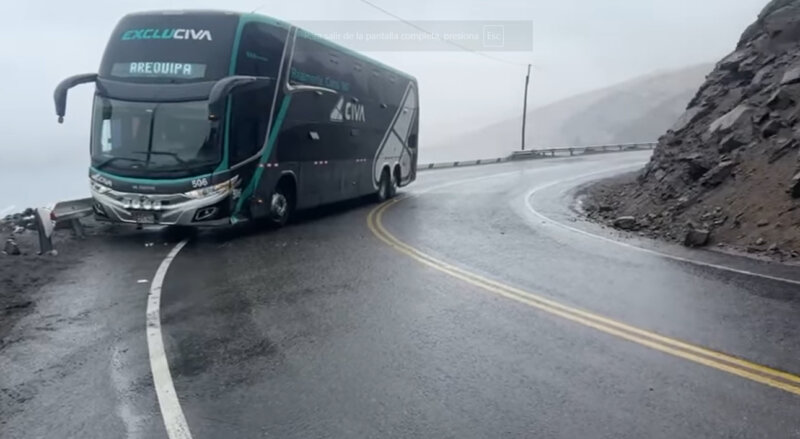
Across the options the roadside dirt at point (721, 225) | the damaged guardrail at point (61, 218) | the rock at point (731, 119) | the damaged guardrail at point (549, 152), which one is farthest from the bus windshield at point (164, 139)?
the damaged guardrail at point (549, 152)

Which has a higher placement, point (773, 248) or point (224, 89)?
point (224, 89)

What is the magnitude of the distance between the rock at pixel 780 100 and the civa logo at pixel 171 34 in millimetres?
12471

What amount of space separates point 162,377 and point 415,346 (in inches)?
86.6

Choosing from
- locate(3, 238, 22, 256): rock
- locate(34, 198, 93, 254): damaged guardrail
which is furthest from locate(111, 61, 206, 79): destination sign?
locate(3, 238, 22, 256): rock

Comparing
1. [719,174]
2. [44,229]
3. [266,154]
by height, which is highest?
[266,154]

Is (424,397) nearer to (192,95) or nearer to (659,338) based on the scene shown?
(659,338)

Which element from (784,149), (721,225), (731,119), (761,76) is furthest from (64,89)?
(761,76)

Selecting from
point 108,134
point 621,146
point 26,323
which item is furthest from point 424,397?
point 621,146

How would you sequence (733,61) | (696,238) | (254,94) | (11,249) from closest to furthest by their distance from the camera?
(11,249) → (696,238) → (254,94) → (733,61)

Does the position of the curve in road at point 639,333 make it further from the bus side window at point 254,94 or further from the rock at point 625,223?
the bus side window at point 254,94

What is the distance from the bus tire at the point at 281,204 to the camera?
14.1 m

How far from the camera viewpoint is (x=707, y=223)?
1300cm

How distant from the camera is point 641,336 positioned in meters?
6.23

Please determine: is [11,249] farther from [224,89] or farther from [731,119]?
[731,119]
